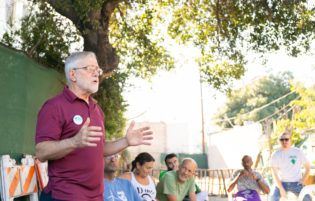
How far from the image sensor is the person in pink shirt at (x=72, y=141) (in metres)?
1.92

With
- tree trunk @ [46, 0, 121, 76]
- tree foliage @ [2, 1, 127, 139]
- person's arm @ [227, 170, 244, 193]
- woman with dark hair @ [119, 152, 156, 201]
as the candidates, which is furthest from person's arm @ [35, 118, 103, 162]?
person's arm @ [227, 170, 244, 193]

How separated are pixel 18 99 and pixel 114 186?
1.84 meters

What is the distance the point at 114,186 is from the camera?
432 centimetres

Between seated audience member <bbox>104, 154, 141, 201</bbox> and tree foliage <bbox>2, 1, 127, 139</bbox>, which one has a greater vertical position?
tree foliage <bbox>2, 1, 127, 139</bbox>

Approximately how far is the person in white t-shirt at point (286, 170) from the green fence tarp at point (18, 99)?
4.00m

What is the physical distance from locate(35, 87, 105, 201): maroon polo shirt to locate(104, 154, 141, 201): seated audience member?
7.09 ft

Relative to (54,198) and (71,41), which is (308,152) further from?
(54,198)

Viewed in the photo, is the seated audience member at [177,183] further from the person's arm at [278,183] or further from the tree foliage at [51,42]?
the tree foliage at [51,42]

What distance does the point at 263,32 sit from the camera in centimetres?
812

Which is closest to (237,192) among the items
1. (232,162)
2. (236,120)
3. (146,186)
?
(146,186)

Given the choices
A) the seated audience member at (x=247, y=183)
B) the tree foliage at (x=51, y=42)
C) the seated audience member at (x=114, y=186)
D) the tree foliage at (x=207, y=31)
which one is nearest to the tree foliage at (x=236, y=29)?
the tree foliage at (x=207, y=31)

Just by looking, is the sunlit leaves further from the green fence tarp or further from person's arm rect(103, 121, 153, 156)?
person's arm rect(103, 121, 153, 156)

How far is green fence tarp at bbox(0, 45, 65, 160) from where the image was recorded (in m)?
4.77

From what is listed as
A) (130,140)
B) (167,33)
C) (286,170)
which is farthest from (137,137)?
(167,33)
